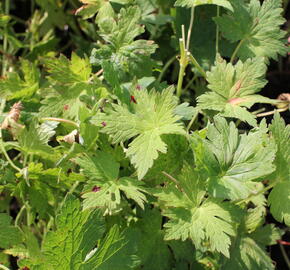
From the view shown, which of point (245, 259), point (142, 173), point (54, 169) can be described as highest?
point (142, 173)

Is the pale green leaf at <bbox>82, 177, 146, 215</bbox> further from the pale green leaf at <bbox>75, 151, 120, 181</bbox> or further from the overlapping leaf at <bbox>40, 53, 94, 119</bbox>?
the overlapping leaf at <bbox>40, 53, 94, 119</bbox>

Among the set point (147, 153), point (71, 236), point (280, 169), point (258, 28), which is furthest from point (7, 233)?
point (258, 28)

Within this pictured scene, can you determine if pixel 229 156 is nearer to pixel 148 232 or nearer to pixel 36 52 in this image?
pixel 148 232

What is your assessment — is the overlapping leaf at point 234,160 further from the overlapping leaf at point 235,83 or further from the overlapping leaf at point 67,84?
the overlapping leaf at point 67,84

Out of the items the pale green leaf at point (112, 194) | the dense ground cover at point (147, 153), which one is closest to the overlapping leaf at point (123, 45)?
the dense ground cover at point (147, 153)

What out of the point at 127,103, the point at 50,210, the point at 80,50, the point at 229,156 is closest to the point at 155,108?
the point at 127,103

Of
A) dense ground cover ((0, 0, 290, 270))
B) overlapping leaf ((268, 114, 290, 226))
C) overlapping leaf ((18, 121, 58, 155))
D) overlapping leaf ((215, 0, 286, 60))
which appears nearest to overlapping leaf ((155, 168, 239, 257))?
dense ground cover ((0, 0, 290, 270))

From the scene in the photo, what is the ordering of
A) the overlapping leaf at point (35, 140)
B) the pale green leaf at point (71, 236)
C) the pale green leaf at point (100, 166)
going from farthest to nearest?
the overlapping leaf at point (35, 140)
the pale green leaf at point (100, 166)
the pale green leaf at point (71, 236)
